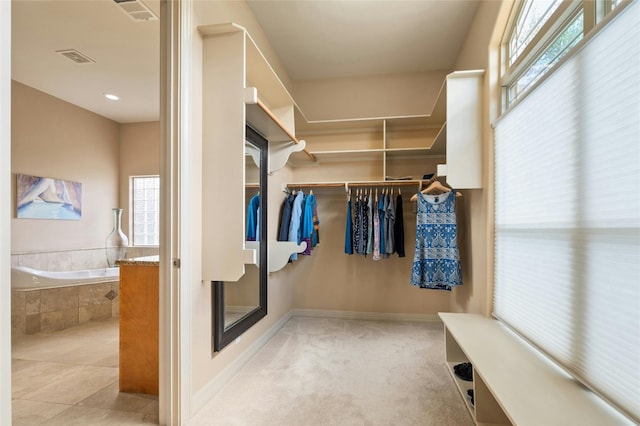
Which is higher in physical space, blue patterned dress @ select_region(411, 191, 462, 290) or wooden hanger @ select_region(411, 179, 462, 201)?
wooden hanger @ select_region(411, 179, 462, 201)

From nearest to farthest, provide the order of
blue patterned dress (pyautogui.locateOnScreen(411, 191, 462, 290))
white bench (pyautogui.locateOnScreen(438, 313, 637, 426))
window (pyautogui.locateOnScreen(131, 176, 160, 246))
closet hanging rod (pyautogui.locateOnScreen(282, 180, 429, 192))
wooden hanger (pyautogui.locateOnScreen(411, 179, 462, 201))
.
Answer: white bench (pyautogui.locateOnScreen(438, 313, 637, 426)), blue patterned dress (pyautogui.locateOnScreen(411, 191, 462, 290)), wooden hanger (pyautogui.locateOnScreen(411, 179, 462, 201)), closet hanging rod (pyautogui.locateOnScreen(282, 180, 429, 192)), window (pyautogui.locateOnScreen(131, 176, 160, 246))

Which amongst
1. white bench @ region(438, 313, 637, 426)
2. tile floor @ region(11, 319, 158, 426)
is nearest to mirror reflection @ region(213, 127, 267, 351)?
tile floor @ region(11, 319, 158, 426)

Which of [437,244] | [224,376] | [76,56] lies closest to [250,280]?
[224,376]

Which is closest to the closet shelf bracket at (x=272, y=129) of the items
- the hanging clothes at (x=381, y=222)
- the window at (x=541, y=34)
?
the hanging clothes at (x=381, y=222)

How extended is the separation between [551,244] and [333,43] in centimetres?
271

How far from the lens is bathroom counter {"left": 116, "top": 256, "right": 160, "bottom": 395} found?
2051 millimetres

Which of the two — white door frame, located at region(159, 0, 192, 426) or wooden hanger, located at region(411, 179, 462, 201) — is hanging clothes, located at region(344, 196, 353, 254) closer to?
wooden hanger, located at region(411, 179, 462, 201)

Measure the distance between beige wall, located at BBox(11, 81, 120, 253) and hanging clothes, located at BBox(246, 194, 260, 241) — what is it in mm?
3146

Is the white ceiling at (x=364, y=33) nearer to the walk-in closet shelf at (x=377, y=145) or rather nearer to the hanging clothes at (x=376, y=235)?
the walk-in closet shelf at (x=377, y=145)

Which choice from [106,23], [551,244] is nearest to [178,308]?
[551,244]

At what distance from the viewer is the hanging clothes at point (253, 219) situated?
254cm

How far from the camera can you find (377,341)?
3.01 metres

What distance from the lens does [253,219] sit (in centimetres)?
260

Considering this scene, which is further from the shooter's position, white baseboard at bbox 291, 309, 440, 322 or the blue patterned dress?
white baseboard at bbox 291, 309, 440, 322
